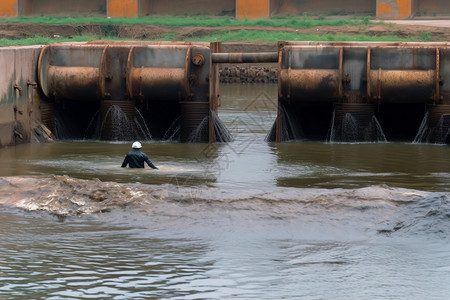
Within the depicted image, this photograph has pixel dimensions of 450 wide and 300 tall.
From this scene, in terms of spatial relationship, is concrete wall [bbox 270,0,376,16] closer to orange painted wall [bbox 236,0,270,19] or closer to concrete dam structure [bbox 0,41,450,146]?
orange painted wall [bbox 236,0,270,19]

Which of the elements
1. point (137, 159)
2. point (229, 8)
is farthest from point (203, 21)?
point (137, 159)

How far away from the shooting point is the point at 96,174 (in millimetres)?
16891

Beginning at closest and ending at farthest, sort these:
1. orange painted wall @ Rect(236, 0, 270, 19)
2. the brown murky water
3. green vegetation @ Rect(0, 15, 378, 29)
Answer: the brown murky water < green vegetation @ Rect(0, 15, 378, 29) < orange painted wall @ Rect(236, 0, 270, 19)

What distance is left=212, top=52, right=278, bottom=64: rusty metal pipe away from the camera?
2164 centimetres

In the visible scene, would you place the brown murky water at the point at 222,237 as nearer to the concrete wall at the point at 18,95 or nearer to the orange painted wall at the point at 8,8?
the concrete wall at the point at 18,95

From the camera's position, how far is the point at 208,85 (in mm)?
21656

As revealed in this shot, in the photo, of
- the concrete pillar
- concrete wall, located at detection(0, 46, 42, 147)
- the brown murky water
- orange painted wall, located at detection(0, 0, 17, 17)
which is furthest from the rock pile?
the brown murky water

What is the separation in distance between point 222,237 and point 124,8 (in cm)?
3855

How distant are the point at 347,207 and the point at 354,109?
9.02 meters

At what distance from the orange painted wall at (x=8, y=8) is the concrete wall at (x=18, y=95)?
29.6m

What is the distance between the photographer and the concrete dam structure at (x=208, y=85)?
21234 mm

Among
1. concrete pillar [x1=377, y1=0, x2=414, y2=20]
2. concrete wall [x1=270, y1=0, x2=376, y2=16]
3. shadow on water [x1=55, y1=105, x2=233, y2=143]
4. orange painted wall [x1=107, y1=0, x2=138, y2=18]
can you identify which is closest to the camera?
shadow on water [x1=55, y1=105, x2=233, y2=143]

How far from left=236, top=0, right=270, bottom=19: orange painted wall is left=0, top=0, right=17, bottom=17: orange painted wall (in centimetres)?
1193

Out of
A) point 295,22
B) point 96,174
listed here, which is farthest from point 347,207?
point 295,22
